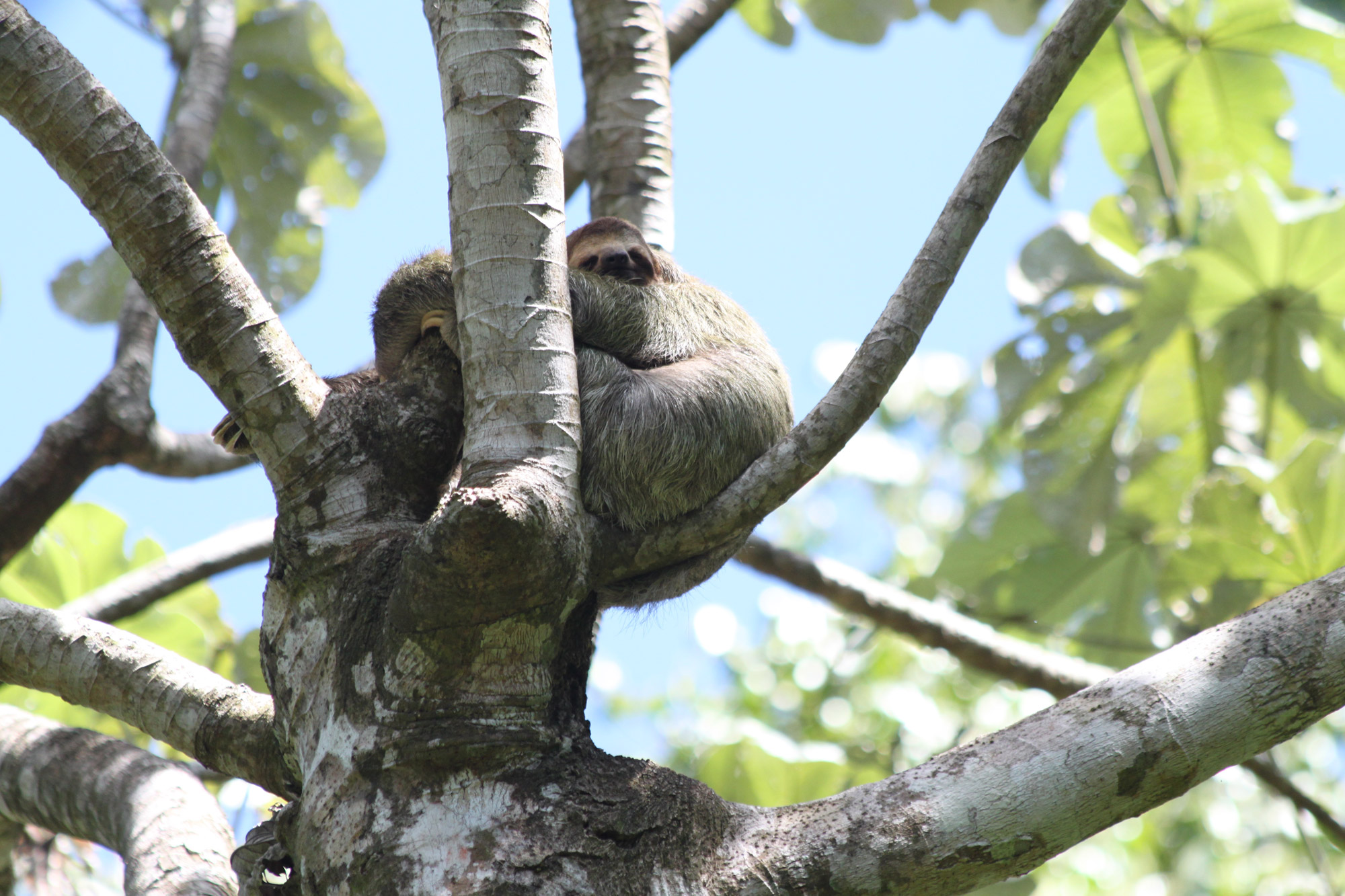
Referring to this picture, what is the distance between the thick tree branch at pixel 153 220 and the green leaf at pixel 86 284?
4596 mm

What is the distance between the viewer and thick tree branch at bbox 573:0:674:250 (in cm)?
463

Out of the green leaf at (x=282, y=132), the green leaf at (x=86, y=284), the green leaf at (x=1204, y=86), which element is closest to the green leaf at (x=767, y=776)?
the green leaf at (x=282, y=132)

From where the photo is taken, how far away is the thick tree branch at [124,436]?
430cm

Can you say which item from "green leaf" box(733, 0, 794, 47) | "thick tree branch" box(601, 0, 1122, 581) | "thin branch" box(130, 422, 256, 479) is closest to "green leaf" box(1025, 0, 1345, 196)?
"green leaf" box(733, 0, 794, 47)

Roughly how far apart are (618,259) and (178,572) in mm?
2630

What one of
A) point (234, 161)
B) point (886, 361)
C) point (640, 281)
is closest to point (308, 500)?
point (886, 361)

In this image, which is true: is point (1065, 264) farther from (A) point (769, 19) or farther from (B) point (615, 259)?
(B) point (615, 259)

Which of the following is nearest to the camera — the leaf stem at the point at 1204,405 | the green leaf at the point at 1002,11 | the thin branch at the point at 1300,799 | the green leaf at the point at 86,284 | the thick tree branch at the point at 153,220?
the thick tree branch at the point at 153,220

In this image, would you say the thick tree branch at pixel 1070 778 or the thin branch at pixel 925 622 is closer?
the thick tree branch at pixel 1070 778

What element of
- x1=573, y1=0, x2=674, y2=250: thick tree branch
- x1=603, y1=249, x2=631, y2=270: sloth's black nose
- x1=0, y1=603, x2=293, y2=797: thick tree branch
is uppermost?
x1=573, y1=0, x2=674, y2=250: thick tree branch

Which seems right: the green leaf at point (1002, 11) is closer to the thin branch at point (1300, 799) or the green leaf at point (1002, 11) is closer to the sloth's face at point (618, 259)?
the sloth's face at point (618, 259)

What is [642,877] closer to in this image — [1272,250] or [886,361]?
[886,361]

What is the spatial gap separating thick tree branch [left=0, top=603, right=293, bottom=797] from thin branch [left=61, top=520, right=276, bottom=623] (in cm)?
148

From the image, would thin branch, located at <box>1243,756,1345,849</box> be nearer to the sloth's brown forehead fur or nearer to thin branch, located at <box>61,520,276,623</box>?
the sloth's brown forehead fur
